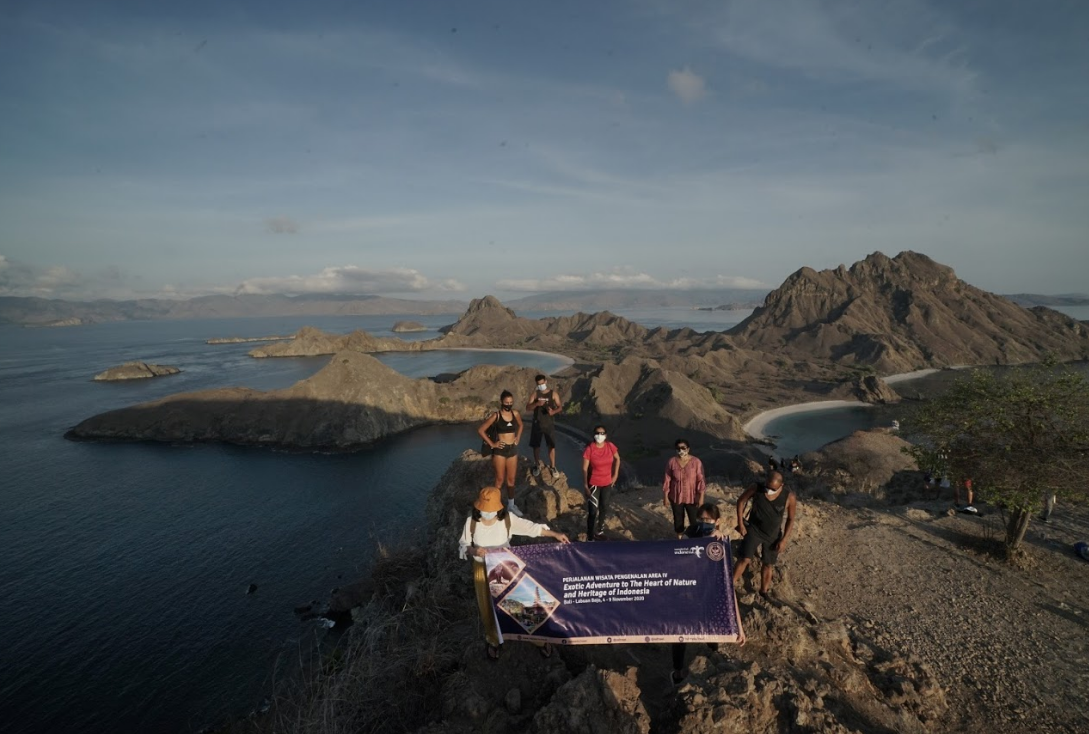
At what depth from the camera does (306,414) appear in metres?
66.2

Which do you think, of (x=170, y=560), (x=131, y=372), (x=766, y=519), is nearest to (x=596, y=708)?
(x=766, y=519)

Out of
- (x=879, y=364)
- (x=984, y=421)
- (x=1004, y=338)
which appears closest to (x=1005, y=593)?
(x=984, y=421)

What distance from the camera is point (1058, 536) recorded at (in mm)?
13031

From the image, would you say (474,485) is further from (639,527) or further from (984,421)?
(984,421)

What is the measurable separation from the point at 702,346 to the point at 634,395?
75.9 m

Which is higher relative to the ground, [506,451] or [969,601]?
[506,451]

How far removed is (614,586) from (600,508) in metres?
3.63

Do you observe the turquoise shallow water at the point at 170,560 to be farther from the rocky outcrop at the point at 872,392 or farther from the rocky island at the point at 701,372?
the rocky outcrop at the point at 872,392

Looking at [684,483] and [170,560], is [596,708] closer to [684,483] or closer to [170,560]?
[684,483]

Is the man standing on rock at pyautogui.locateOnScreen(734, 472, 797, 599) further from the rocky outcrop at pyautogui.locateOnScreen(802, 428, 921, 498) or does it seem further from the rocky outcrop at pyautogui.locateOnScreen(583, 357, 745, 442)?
the rocky outcrop at pyautogui.locateOnScreen(583, 357, 745, 442)

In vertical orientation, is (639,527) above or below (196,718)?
above

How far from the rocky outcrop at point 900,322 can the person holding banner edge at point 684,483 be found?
13785cm

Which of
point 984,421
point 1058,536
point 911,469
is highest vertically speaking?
point 984,421

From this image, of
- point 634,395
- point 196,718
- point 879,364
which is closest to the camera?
point 196,718
